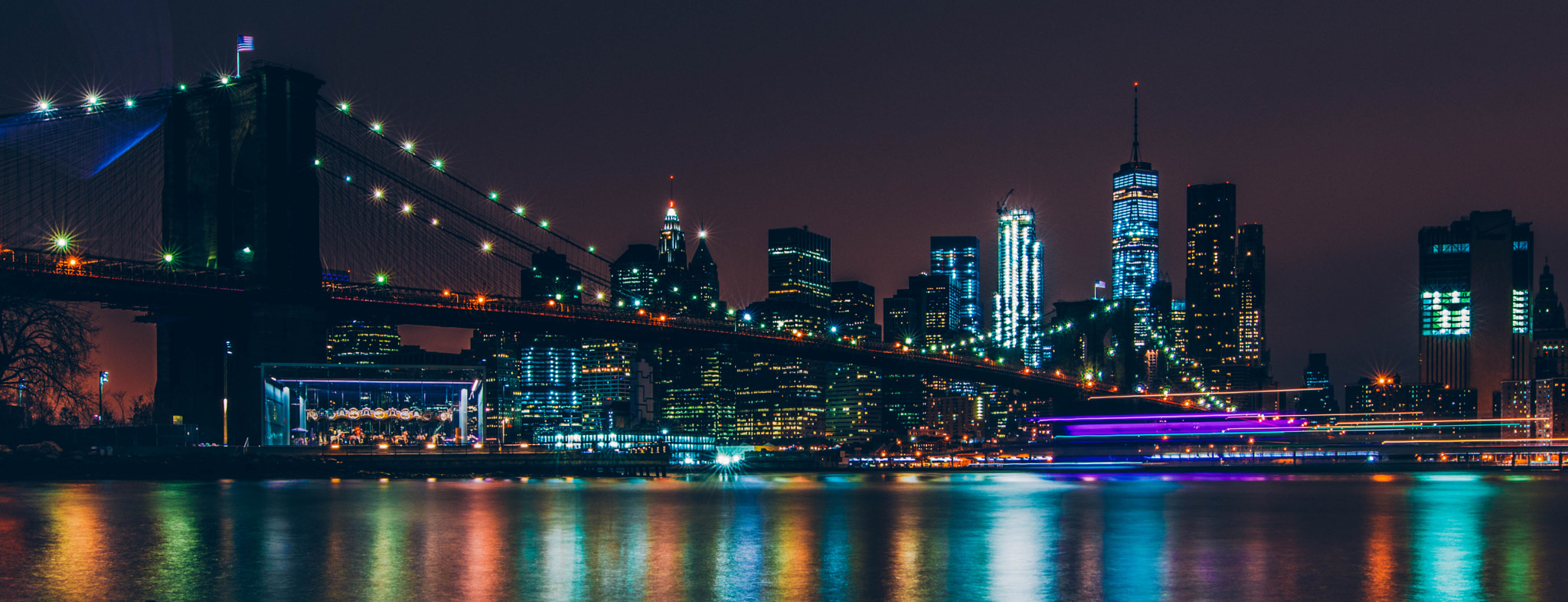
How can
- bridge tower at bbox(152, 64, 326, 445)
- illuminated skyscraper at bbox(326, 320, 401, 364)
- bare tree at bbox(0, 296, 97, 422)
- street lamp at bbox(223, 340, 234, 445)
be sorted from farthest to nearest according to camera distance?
illuminated skyscraper at bbox(326, 320, 401, 364) < street lamp at bbox(223, 340, 234, 445) < bridge tower at bbox(152, 64, 326, 445) < bare tree at bbox(0, 296, 97, 422)

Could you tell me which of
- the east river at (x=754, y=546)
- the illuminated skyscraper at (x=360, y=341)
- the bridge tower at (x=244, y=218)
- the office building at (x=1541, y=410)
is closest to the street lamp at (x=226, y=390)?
the bridge tower at (x=244, y=218)

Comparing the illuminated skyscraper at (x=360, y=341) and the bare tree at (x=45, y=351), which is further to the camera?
the illuminated skyscraper at (x=360, y=341)

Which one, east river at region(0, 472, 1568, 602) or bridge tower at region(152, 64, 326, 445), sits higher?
bridge tower at region(152, 64, 326, 445)

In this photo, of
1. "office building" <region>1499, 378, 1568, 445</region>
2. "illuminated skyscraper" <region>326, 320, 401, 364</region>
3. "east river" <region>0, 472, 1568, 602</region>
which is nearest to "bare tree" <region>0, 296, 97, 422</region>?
"east river" <region>0, 472, 1568, 602</region>

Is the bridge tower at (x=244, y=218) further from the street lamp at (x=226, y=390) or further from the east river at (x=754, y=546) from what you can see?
the east river at (x=754, y=546)

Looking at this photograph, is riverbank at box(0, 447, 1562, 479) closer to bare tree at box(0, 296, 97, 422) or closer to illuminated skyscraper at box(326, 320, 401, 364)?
bare tree at box(0, 296, 97, 422)

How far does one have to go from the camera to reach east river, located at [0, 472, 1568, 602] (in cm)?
2219

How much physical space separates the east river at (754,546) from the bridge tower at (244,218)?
10.8 metres

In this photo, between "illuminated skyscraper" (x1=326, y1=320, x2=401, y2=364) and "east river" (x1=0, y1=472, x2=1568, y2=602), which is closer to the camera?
"east river" (x1=0, y1=472, x2=1568, y2=602)

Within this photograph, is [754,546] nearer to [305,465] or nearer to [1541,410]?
[305,465]

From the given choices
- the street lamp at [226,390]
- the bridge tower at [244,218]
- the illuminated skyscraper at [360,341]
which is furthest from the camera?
the illuminated skyscraper at [360,341]

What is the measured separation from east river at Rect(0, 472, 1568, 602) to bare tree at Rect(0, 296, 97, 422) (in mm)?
3830

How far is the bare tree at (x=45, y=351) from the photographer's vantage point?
1978 inches

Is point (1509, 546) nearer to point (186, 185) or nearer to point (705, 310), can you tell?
point (186, 185)
